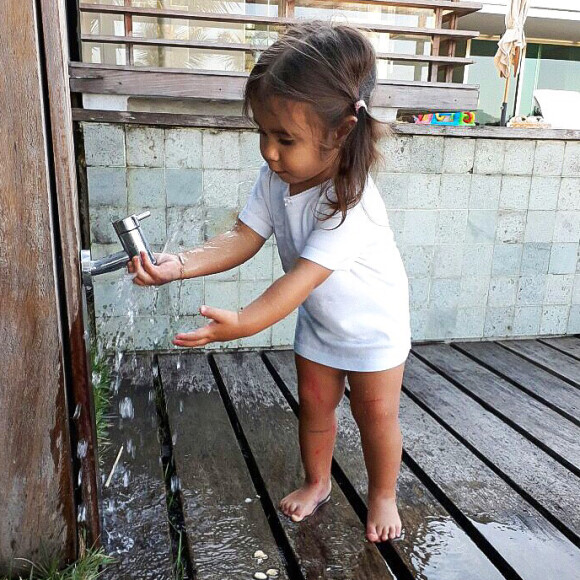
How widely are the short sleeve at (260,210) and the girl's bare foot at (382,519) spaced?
0.80 metres

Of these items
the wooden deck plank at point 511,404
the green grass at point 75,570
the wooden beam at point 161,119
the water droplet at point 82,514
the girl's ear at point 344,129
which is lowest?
the wooden deck plank at point 511,404

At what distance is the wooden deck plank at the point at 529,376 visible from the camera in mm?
2523

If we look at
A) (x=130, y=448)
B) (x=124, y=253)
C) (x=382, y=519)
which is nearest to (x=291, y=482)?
(x=382, y=519)

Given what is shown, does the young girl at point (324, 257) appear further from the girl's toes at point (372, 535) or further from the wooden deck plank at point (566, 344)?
the wooden deck plank at point (566, 344)

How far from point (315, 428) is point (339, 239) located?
60 cm

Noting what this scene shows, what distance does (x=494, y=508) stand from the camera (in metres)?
1.76

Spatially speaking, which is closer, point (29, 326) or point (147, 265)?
point (29, 326)

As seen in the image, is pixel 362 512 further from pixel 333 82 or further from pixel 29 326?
pixel 333 82

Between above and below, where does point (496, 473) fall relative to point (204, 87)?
below

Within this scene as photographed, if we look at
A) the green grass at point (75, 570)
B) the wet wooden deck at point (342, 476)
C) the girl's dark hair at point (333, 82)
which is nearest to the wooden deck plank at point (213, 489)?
the wet wooden deck at point (342, 476)

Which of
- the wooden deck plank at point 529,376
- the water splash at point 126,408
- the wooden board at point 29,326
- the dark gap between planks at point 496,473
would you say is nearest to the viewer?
the wooden board at point 29,326

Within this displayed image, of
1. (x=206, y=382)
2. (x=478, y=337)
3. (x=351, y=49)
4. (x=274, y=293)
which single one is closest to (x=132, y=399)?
(x=206, y=382)

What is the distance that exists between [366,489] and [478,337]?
1771 millimetres

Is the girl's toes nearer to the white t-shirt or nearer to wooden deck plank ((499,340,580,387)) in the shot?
the white t-shirt
